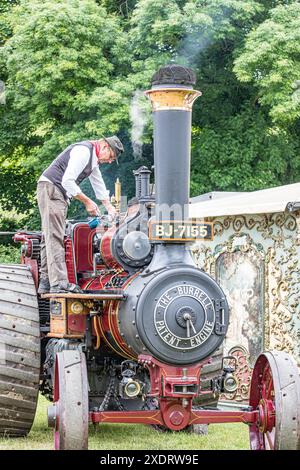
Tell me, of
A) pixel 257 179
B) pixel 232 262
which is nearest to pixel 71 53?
pixel 257 179

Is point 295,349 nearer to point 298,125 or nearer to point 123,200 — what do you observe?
point 123,200

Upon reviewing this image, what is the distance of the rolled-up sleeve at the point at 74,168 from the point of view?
6.78m

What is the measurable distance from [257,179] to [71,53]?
161 inches

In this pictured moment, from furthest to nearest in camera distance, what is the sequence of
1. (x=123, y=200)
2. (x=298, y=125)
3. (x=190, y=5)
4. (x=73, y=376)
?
(x=298, y=125) < (x=190, y=5) < (x=123, y=200) < (x=73, y=376)

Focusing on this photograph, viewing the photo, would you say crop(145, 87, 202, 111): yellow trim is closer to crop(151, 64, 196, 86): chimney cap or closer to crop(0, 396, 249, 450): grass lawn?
crop(151, 64, 196, 86): chimney cap

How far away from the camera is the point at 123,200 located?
779 centimetres

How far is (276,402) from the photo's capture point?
5.89 metres

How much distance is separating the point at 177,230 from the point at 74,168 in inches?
43.8

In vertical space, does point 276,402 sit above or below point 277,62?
below

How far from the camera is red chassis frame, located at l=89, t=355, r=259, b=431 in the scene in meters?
5.90

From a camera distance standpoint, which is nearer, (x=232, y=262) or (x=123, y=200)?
(x=123, y=200)

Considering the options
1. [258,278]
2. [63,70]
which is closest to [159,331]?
[258,278]

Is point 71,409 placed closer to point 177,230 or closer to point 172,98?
point 177,230

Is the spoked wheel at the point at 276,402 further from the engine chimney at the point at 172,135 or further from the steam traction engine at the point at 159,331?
the engine chimney at the point at 172,135
